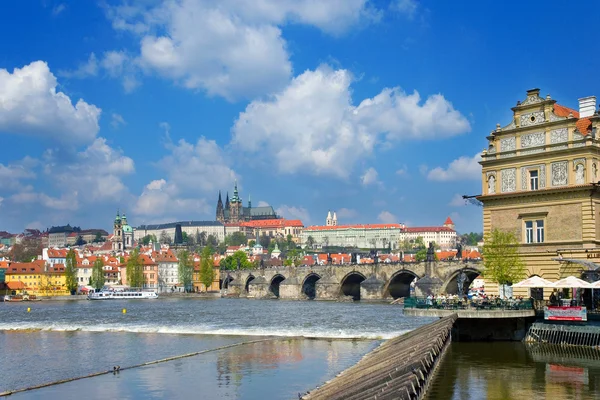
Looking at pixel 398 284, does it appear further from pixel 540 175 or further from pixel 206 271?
pixel 540 175

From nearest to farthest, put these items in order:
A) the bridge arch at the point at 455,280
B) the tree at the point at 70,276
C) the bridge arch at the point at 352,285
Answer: the bridge arch at the point at 455,280 < the bridge arch at the point at 352,285 < the tree at the point at 70,276

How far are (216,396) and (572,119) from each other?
22.7 m

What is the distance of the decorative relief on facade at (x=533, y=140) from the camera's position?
39.3 m

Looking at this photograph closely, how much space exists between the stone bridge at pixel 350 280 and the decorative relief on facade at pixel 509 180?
5796 centimetres

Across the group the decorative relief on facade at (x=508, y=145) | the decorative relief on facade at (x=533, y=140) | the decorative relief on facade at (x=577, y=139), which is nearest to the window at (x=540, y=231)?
the decorative relief on facade at (x=533, y=140)

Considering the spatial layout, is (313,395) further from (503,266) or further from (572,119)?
(572,119)

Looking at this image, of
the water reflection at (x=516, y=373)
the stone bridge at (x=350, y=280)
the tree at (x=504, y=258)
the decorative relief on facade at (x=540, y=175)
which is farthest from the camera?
the stone bridge at (x=350, y=280)

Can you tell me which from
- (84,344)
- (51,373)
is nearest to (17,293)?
(84,344)

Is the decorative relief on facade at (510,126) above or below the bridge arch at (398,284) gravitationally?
above

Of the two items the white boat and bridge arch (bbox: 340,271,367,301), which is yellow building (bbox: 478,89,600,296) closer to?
bridge arch (bbox: 340,271,367,301)

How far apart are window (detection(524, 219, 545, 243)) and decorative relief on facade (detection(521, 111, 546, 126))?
522 cm

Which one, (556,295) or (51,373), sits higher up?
(556,295)

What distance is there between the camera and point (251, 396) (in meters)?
27.7

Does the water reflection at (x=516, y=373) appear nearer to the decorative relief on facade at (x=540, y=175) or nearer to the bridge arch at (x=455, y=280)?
the decorative relief on facade at (x=540, y=175)
